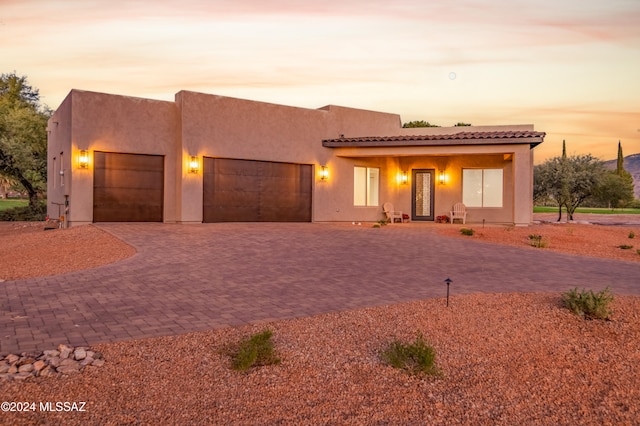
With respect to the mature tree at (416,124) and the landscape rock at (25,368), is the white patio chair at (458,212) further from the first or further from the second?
the landscape rock at (25,368)

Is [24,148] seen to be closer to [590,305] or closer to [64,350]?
[64,350]

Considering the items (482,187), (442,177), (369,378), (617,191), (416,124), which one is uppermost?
(416,124)

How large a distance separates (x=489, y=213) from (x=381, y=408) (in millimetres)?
18206

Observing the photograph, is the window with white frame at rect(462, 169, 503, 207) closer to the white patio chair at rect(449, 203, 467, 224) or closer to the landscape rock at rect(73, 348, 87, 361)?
the white patio chair at rect(449, 203, 467, 224)

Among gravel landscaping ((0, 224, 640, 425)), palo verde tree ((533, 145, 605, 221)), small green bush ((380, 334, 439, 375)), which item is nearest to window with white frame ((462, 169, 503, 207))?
palo verde tree ((533, 145, 605, 221))

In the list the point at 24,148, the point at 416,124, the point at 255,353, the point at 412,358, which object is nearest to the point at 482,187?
the point at 416,124

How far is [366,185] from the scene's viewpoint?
2062 cm

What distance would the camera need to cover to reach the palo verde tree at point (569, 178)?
26.5 metres

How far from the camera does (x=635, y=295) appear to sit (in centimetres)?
693

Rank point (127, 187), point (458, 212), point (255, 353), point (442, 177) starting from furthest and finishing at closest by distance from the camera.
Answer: point (442, 177) → point (458, 212) → point (127, 187) → point (255, 353)

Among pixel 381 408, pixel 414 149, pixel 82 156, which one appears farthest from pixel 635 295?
pixel 82 156

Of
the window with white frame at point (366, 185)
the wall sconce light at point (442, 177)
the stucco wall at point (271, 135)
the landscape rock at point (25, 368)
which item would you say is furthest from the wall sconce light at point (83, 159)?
the wall sconce light at point (442, 177)

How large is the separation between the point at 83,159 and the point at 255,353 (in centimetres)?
1369

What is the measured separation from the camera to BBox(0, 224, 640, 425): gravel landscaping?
3.31m
